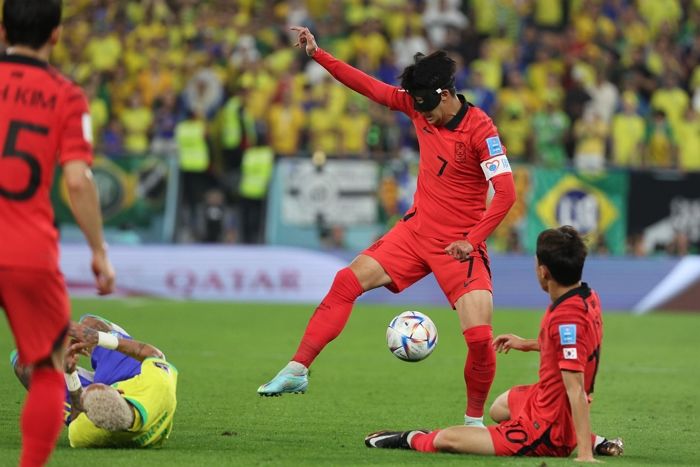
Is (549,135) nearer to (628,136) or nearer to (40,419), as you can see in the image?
(628,136)

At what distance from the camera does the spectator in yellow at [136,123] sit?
21.0 meters

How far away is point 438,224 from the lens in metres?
8.48

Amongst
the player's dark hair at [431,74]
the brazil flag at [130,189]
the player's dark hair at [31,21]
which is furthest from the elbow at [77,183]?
the brazil flag at [130,189]

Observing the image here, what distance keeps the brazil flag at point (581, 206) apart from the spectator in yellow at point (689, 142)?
5.61ft

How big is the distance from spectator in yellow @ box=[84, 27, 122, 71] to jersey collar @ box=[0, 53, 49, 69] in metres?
17.4

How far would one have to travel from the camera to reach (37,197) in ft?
17.8

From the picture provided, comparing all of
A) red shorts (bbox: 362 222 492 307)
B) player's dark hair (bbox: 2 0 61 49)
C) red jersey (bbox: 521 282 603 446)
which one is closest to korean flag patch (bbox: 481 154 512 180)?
red shorts (bbox: 362 222 492 307)

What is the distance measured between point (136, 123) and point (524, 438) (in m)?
15.2

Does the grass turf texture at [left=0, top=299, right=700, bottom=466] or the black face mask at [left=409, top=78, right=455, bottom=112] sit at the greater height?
the black face mask at [left=409, top=78, right=455, bottom=112]

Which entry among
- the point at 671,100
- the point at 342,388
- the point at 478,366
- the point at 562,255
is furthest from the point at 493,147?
the point at 671,100

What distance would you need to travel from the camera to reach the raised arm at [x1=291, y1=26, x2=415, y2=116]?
8.55 meters

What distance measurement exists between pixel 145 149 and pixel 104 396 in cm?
1381

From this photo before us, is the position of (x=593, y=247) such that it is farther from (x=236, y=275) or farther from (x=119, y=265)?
(x=119, y=265)

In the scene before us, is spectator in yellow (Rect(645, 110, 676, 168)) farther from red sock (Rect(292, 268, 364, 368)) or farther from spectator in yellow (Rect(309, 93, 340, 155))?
red sock (Rect(292, 268, 364, 368))
